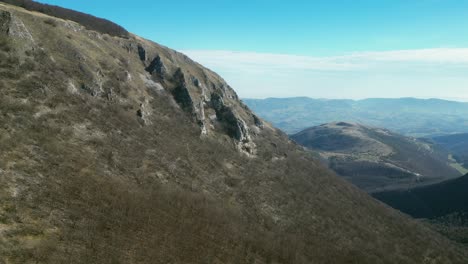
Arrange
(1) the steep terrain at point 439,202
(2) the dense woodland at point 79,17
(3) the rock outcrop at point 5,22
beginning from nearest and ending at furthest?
(3) the rock outcrop at point 5,22
(2) the dense woodland at point 79,17
(1) the steep terrain at point 439,202

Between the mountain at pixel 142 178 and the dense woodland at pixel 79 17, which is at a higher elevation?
the dense woodland at pixel 79 17

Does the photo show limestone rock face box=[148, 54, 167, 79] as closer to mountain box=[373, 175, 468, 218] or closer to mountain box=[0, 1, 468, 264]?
mountain box=[0, 1, 468, 264]

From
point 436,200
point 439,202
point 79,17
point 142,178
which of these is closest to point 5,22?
point 142,178

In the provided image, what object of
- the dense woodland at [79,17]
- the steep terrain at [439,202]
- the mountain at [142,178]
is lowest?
the steep terrain at [439,202]

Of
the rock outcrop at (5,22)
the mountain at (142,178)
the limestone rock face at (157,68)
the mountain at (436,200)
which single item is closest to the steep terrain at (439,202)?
the mountain at (436,200)

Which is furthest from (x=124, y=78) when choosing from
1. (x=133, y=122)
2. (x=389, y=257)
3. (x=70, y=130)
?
(x=389, y=257)

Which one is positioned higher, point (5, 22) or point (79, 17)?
point (79, 17)

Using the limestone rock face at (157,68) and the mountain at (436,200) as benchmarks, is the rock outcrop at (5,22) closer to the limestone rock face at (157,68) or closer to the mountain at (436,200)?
the limestone rock face at (157,68)

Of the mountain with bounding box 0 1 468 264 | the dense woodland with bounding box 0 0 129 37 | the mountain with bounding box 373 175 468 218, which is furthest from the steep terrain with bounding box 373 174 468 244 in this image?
the dense woodland with bounding box 0 0 129 37

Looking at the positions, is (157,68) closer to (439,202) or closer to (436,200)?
(439,202)
